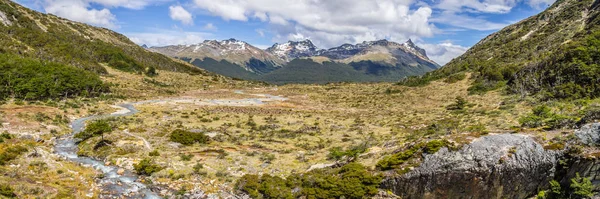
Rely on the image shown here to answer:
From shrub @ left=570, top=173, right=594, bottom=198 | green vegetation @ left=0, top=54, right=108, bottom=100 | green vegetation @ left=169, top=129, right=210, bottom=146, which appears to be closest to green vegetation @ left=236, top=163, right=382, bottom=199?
shrub @ left=570, top=173, right=594, bottom=198

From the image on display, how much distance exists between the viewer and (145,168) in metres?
23.6

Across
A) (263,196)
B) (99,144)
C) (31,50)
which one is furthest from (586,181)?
(31,50)

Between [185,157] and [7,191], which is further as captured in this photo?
[185,157]

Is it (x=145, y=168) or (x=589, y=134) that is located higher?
(x=589, y=134)

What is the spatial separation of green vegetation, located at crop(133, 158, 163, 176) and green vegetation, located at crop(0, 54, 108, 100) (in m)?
41.2

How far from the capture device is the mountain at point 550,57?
152 ft

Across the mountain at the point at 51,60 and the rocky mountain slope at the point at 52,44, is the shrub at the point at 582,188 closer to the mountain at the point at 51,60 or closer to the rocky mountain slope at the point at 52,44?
the mountain at the point at 51,60

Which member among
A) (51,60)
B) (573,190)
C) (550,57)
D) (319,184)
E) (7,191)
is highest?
(550,57)

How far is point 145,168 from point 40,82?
47613mm

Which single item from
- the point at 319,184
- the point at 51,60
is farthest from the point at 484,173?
the point at 51,60

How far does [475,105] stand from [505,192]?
4399 cm

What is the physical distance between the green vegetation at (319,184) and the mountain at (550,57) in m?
37.2

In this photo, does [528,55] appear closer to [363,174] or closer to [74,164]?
[363,174]

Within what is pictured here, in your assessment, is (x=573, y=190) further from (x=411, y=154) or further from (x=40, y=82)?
(x=40, y=82)
